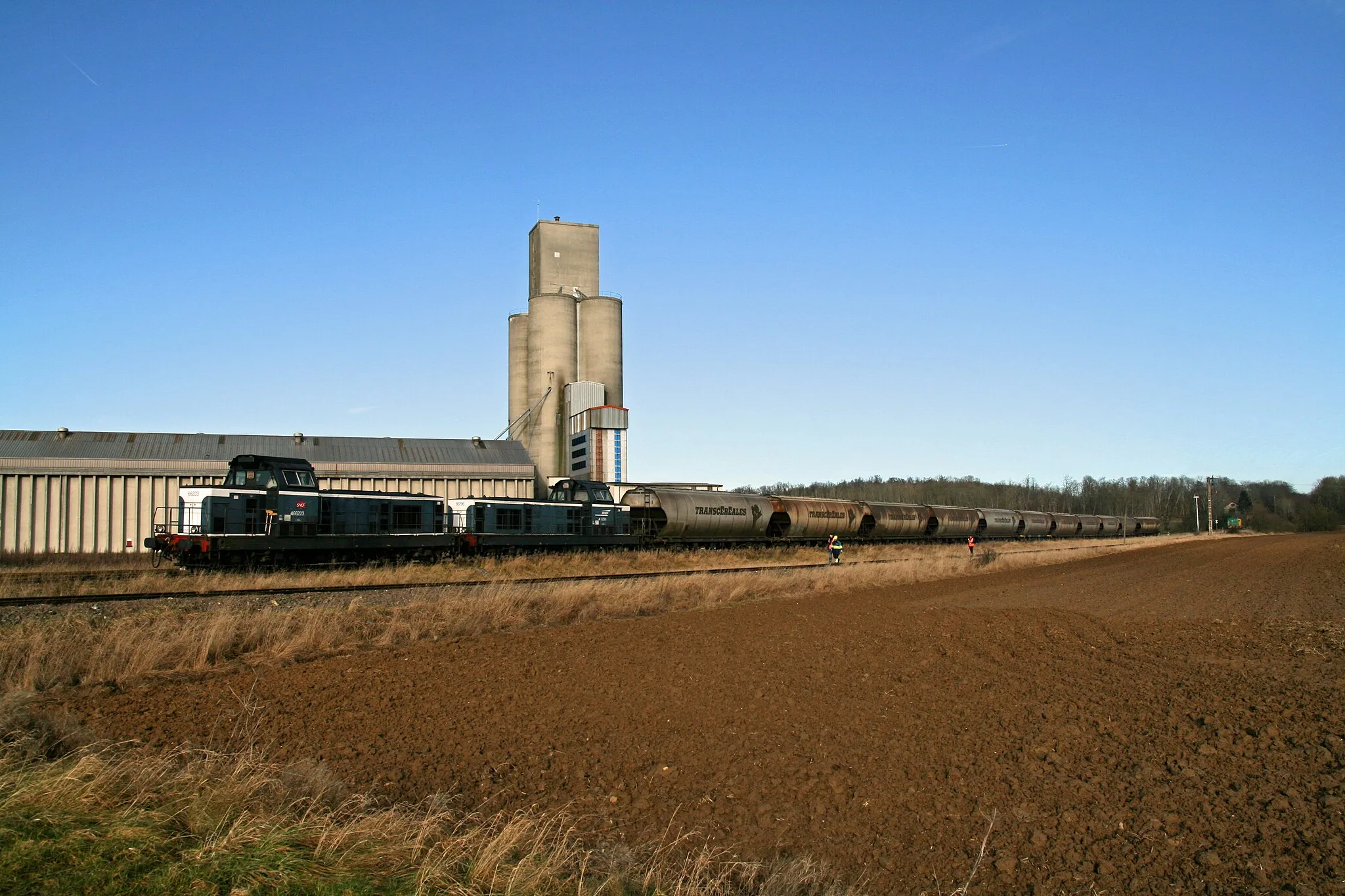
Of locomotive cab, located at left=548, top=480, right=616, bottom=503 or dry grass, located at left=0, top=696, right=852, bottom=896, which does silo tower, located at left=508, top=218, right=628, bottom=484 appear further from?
dry grass, located at left=0, top=696, right=852, bottom=896

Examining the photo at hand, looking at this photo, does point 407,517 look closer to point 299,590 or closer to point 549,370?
point 299,590

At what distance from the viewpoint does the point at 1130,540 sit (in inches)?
3071

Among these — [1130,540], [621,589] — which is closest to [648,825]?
[621,589]

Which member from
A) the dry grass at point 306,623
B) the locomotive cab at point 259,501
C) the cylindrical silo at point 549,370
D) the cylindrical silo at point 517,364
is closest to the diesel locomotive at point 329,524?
the locomotive cab at point 259,501

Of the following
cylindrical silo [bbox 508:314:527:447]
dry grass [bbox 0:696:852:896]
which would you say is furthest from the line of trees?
dry grass [bbox 0:696:852:896]

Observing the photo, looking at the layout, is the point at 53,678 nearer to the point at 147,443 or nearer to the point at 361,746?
the point at 361,746

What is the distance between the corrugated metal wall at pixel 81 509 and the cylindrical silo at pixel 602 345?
2142 cm

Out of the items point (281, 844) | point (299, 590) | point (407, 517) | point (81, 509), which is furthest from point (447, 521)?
point (281, 844)

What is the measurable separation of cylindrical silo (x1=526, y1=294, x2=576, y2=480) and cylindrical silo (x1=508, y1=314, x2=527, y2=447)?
1.13 metres

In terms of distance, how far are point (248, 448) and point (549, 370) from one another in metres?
18.4

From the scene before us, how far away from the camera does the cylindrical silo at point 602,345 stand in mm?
57375

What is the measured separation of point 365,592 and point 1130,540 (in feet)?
244

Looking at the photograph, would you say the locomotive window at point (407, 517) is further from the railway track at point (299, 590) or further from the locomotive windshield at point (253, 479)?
the railway track at point (299, 590)

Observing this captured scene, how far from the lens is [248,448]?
150 ft
